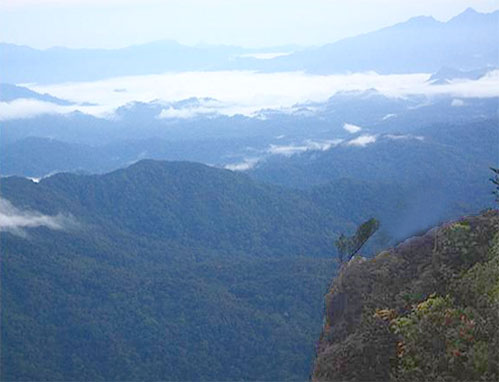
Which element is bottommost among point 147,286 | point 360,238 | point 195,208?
point 147,286

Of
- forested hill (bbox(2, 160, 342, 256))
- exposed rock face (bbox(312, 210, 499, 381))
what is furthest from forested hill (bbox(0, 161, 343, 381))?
exposed rock face (bbox(312, 210, 499, 381))

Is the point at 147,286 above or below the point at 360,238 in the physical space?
below

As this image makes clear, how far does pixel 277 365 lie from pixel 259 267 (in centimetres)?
1729

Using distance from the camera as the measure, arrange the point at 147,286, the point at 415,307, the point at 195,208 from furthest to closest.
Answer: the point at 195,208 → the point at 147,286 → the point at 415,307

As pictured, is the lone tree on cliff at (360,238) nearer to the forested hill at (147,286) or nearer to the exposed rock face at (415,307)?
the exposed rock face at (415,307)

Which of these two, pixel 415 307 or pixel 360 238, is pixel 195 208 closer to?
pixel 360 238

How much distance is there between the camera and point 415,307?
456 inches

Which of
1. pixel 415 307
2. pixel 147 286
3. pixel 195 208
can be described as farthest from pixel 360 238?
pixel 195 208

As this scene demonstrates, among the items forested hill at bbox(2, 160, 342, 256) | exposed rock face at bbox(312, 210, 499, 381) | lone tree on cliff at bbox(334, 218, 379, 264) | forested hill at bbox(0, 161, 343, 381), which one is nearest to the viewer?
exposed rock face at bbox(312, 210, 499, 381)


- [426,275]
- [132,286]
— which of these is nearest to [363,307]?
[426,275]

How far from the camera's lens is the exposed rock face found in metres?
10.1

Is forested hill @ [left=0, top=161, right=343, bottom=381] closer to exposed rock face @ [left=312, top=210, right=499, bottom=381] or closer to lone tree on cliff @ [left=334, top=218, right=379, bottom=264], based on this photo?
lone tree on cliff @ [left=334, top=218, right=379, bottom=264]

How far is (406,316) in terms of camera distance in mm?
11711

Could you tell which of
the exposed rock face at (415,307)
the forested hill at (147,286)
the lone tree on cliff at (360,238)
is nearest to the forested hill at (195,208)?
the forested hill at (147,286)
